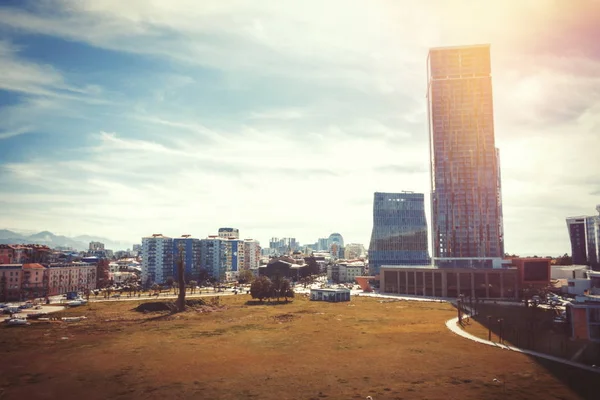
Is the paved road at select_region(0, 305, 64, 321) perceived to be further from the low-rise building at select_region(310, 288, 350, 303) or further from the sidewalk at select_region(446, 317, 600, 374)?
the sidewalk at select_region(446, 317, 600, 374)

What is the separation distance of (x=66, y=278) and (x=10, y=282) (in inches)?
1176

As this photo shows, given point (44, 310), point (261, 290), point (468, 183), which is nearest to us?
point (44, 310)

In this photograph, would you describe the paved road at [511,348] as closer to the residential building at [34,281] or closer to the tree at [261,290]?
the tree at [261,290]

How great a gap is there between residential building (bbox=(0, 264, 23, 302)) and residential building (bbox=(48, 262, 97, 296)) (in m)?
13.8

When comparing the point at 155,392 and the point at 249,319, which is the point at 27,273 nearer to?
the point at 249,319

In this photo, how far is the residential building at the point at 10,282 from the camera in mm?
150250

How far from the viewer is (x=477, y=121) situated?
197375mm

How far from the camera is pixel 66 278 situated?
183m

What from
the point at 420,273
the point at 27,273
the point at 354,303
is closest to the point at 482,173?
the point at 420,273

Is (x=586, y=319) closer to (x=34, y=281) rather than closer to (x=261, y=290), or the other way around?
(x=261, y=290)

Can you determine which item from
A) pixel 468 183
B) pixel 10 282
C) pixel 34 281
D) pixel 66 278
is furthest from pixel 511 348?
pixel 66 278

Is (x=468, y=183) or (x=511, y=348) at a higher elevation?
(x=468, y=183)

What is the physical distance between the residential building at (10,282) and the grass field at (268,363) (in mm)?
70091

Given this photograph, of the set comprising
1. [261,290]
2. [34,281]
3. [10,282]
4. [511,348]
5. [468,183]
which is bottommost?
[511,348]
